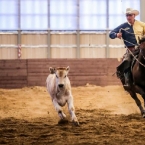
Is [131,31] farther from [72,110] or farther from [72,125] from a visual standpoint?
[72,125]

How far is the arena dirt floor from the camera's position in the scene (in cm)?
607

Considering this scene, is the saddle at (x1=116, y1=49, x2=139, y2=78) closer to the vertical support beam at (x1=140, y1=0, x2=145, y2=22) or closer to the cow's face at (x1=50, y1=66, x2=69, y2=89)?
the cow's face at (x1=50, y1=66, x2=69, y2=89)

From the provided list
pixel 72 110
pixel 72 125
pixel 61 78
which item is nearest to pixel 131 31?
pixel 61 78

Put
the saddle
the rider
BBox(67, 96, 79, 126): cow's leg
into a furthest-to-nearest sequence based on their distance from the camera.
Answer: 1. the rider
2. the saddle
3. BBox(67, 96, 79, 126): cow's leg

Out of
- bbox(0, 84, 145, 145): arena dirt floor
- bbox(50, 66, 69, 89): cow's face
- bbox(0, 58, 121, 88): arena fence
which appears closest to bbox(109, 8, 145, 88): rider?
bbox(0, 84, 145, 145): arena dirt floor

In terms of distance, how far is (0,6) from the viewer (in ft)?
78.1

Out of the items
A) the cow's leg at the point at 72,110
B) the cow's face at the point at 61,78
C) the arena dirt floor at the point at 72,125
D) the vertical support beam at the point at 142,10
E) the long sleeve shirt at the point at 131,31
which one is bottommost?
the arena dirt floor at the point at 72,125

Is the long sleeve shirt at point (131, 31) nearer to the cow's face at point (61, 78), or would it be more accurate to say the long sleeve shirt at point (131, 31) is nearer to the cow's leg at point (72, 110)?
the cow's face at point (61, 78)

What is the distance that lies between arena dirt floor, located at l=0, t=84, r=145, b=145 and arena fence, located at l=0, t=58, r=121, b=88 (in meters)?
1.48

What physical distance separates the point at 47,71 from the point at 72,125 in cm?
893

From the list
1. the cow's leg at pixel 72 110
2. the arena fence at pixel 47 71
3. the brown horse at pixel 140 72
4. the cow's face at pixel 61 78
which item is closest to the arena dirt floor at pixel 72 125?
the cow's leg at pixel 72 110

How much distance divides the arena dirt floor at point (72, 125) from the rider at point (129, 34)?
1.05 metres

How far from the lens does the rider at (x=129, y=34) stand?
962 centimetres

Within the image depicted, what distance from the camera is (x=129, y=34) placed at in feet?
32.4
